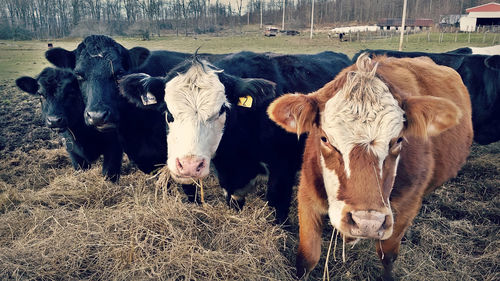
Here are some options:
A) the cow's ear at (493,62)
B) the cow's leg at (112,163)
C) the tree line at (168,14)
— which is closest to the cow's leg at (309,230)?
the cow's leg at (112,163)

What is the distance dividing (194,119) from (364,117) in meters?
1.52

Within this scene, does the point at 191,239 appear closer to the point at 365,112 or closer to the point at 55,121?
the point at 365,112

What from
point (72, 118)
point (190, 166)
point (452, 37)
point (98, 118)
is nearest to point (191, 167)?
point (190, 166)

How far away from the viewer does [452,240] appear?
3.69 m

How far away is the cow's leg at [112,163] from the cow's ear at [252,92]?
2.52m

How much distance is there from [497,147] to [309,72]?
5.11m

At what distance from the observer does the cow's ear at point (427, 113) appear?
222cm

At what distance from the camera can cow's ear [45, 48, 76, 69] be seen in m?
4.84

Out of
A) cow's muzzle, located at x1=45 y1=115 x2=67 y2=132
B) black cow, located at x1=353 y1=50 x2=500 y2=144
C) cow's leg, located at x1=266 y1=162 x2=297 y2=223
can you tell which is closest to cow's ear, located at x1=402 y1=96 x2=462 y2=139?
cow's leg, located at x1=266 y1=162 x2=297 y2=223

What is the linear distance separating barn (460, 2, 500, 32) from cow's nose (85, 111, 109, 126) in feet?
177

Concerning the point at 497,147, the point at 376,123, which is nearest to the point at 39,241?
the point at 376,123

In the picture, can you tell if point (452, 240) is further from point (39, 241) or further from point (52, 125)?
point (52, 125)

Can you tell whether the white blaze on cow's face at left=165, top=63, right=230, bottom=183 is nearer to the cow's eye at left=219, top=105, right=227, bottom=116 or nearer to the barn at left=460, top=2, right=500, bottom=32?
the cow's eye at left=219, top=105, right=227, bottom=116

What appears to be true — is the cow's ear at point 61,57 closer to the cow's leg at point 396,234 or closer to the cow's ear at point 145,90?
the cow's ear at point 145,90
